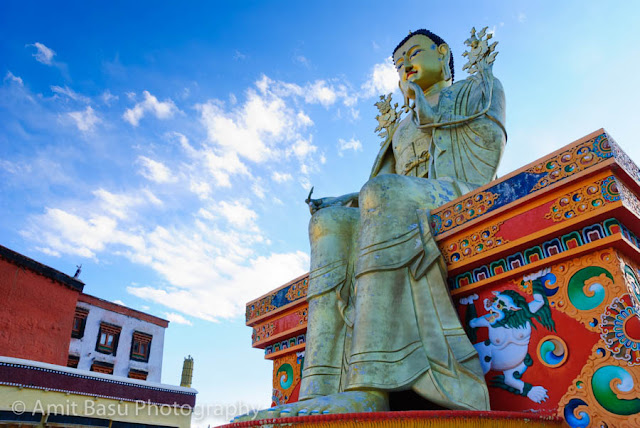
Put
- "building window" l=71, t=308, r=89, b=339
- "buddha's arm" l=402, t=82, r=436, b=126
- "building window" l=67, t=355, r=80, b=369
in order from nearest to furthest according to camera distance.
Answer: "buddha's arm" l=402, t=82, r=436, b=126 < "building window" l=67, t=355, r=80, b=369 < "building window" l=71, t=308, r=89, b=339

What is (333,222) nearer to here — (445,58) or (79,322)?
(445,58)

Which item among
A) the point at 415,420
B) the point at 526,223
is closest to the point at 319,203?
the point at 526,223

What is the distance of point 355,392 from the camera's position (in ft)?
9.53

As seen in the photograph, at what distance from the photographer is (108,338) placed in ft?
62.2

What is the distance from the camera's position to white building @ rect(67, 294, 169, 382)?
18.0 meters

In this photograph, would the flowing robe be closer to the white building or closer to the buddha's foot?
the buddha's foot

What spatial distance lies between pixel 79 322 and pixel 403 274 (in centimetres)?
1751

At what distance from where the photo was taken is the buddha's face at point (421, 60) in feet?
18.1

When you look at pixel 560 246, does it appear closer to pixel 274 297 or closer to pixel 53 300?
pixel 274 297

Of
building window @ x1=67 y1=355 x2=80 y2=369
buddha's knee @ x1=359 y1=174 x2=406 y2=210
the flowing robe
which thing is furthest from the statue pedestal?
building window @ x1=67 y1=355 x2=80 y2=369

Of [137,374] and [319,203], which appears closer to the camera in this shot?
[319,203]

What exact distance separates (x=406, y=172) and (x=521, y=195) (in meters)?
2.01

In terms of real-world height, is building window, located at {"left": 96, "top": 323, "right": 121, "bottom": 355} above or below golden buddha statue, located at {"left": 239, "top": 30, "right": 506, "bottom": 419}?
above

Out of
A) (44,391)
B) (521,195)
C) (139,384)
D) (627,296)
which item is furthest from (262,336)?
(139,384)
